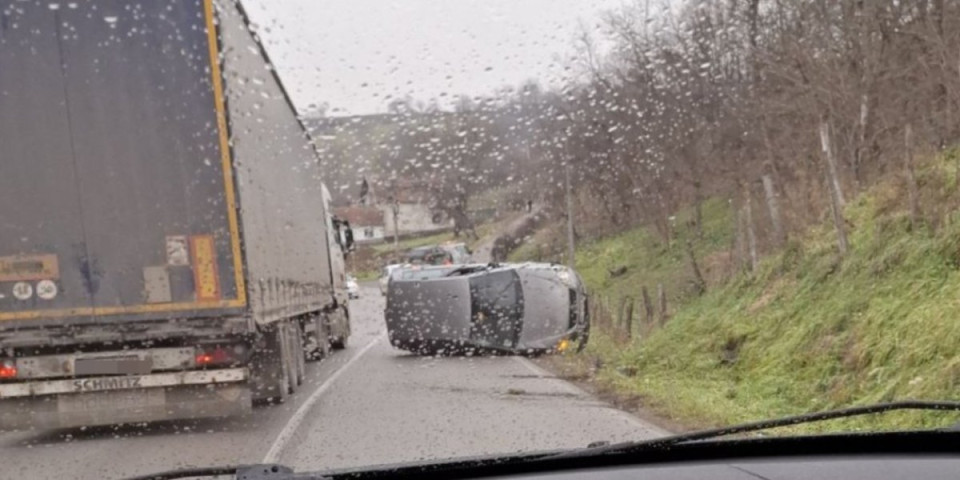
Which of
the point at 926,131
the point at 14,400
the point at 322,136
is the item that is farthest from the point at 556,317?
the point at 14,400

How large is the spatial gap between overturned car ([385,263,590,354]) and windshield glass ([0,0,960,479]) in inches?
1.8

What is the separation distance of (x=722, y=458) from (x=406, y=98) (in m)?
10.2

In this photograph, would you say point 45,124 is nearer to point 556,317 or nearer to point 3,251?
point 3,251

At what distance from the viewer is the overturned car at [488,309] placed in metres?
15.9

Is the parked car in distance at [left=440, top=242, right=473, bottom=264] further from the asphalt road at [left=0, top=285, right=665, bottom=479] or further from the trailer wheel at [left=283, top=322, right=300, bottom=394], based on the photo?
the trailer wheel at [left=283, top=322, right=300, bottom=394]

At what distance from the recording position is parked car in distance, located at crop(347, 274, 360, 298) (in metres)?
23.3

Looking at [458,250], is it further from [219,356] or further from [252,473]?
[252,473]

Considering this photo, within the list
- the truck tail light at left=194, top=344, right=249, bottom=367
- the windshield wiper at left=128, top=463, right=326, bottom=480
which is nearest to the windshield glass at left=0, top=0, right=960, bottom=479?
the truck tail light at left=194, top=344, right=249, bottom=367

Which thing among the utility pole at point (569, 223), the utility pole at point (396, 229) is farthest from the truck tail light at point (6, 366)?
the utility pole at point (569, 223)

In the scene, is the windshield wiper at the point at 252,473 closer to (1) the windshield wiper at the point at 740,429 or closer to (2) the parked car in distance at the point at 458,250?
(1) the windshield wiper at the point at 740,429

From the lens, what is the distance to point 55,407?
929 cm

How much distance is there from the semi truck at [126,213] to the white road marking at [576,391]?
10.7ft

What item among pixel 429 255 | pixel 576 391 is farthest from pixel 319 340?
pixel 576 391

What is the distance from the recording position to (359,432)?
905 centimetres
